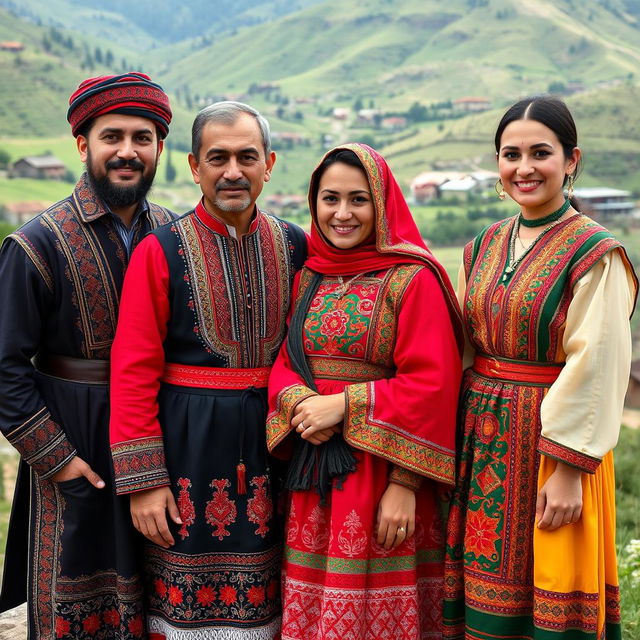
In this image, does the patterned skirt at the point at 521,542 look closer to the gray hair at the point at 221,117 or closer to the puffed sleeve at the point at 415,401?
the puffed sleeve at the point at 415,401

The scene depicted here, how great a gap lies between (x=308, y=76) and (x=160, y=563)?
113345 millimetres

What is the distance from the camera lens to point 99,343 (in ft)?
8.66

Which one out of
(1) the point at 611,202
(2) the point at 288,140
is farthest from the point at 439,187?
(2) the point at 288,140

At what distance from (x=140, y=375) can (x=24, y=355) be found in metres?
0.40

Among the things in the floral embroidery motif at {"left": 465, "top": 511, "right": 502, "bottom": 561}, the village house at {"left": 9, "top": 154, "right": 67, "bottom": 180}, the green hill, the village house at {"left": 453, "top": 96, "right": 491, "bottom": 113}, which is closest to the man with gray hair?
the floral embroidery motif at {"left": 465, "top": 511, "right": 502, "bottom": 561}

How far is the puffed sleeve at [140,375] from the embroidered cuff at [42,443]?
0.21 meters

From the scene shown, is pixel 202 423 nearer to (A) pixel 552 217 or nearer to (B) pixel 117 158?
A: (B) pixel 117 158

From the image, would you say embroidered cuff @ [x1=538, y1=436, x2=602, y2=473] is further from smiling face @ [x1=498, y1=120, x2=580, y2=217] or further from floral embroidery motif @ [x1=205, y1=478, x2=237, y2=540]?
floral embroidery motif @ [x1=205, y1=478, x2=237, y2=540]

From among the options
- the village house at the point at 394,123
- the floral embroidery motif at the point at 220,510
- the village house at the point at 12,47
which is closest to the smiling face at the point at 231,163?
the floral embroidery motif at the point at 220,510

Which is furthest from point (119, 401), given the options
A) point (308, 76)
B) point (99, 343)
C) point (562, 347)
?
point (308, 76)

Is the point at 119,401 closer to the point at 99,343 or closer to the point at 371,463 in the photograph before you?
the point at 99,343

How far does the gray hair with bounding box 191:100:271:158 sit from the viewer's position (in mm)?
2545

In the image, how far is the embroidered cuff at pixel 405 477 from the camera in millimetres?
2438

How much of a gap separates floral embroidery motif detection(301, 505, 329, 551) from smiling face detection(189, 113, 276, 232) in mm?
981
